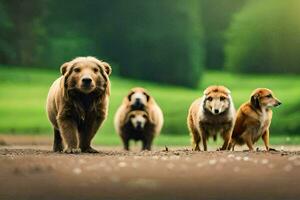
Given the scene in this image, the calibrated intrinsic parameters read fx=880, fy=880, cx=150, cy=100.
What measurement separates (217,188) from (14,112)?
1558cm

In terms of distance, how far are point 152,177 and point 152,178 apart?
4 cm

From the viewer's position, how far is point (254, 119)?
403 inches

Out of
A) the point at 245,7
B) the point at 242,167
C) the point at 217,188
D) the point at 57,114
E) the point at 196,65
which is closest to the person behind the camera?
the point at 217,188

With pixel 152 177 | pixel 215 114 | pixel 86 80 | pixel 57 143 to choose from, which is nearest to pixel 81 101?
pixel 86 80

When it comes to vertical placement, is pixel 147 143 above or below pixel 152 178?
above

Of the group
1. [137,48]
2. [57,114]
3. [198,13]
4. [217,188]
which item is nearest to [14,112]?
[137,48]

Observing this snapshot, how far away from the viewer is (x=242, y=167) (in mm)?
7996

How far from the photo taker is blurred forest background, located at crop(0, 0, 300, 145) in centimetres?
2339

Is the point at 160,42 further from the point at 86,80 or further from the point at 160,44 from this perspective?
the point at 86,80

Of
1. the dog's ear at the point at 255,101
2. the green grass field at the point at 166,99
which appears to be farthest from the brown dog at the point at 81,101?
the green grass field at the point at 166,99

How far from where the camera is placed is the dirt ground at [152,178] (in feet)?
22.8

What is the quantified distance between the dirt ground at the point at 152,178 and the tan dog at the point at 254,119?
1385mm

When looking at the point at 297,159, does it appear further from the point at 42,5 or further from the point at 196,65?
the point at 42,5

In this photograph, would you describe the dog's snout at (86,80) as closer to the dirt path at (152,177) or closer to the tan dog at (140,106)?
the dirt path at (152,177)
